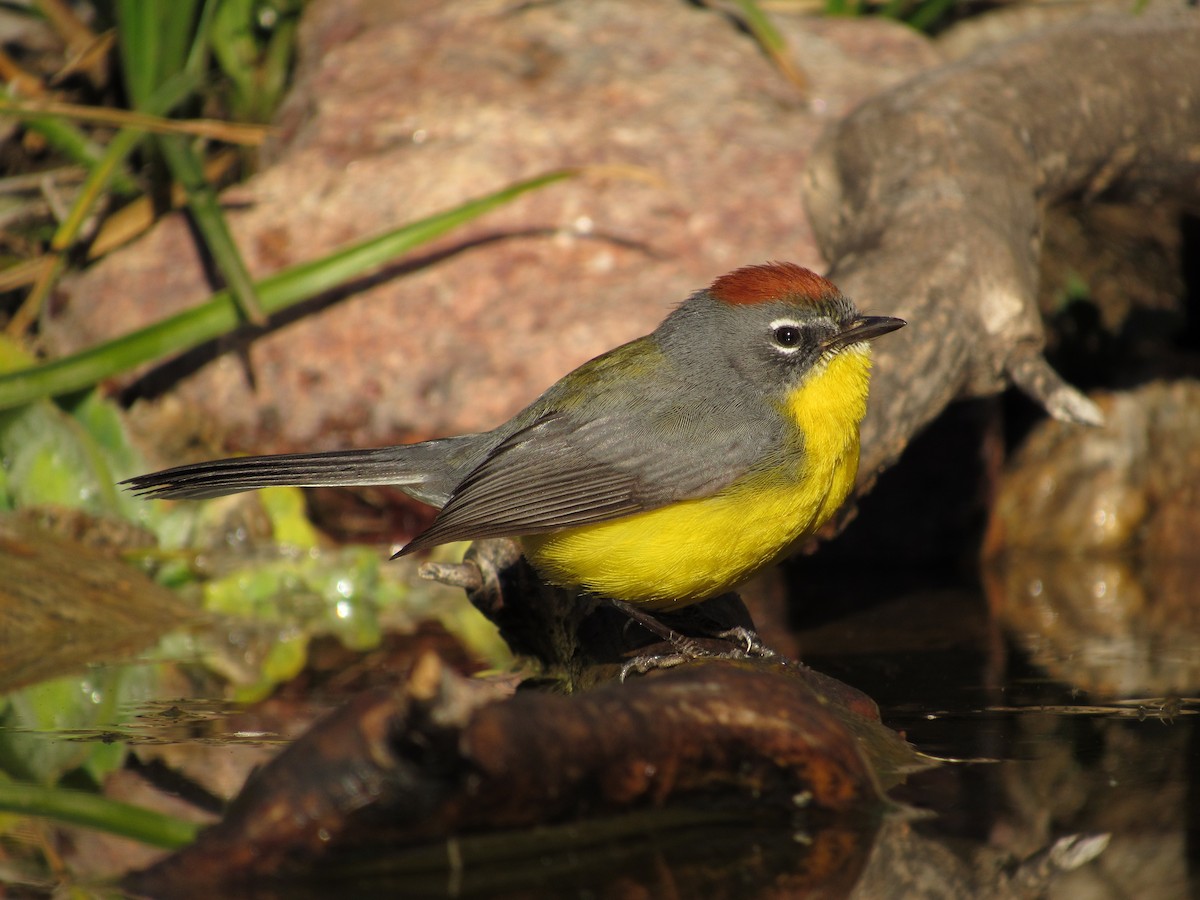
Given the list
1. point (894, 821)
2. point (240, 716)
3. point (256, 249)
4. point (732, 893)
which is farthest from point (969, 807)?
point (256, 249)

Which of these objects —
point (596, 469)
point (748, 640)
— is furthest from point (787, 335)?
point (748, 640)

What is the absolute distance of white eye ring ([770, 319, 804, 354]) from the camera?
15.2ft

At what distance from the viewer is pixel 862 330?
4.53 metres

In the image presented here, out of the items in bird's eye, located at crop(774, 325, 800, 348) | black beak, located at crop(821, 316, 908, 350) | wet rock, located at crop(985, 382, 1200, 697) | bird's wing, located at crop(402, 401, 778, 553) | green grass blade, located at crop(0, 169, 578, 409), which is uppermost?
black beak, located at crop(821, 316, 908, 350)

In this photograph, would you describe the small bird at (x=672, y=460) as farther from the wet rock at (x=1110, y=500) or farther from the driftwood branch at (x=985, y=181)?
the wet rock at (x=1110, y=500)

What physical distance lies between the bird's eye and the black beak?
0.10 meters

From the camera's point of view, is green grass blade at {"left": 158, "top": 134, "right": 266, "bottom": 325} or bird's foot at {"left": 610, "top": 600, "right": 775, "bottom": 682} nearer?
bird's foot at {"left": 610, "top": 600, "right": 775, "bottom": 682}

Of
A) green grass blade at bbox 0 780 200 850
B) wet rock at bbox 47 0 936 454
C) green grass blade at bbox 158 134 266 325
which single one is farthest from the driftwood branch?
green grass blade at bbox 0 780 200 850

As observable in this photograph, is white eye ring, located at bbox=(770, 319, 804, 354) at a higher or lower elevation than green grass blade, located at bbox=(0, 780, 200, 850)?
higher

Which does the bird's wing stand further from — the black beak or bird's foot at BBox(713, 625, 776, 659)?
bird's foot at BBox(713, 625, 776, 659)

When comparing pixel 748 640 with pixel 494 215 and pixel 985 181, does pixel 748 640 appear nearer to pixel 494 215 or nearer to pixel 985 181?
pixel 985 181

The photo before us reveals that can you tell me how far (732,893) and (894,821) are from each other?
577 mm

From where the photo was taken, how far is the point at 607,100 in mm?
7797

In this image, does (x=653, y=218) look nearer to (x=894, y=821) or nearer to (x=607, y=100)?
(x=607, y=100)
